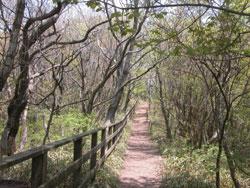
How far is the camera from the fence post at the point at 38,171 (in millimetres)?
3646

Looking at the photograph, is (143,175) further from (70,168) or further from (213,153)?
(70,168)

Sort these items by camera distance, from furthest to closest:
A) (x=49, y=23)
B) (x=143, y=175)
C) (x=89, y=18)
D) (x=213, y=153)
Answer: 1. (x=89, y=18)
2. (x=213, y=153)
3. (x=143, y=175)
4. (x=49, y=23)

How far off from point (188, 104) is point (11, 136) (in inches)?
314

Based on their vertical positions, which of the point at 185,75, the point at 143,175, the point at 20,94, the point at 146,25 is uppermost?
the point at 146,25

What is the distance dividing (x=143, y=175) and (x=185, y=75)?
16.9 feet

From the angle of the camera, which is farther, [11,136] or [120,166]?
[120,166]

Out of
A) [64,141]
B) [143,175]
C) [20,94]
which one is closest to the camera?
[64,141]

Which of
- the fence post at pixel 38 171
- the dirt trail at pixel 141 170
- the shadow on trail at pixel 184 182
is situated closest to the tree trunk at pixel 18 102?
the dirt trail at pixel 141 170

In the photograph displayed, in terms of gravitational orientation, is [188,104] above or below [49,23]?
below

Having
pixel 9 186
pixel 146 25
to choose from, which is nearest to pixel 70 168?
pixel 9 186

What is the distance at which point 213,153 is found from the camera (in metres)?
11.6

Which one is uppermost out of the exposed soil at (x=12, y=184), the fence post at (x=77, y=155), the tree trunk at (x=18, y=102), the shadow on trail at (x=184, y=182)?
the tree trunk at (x=18, y=102)

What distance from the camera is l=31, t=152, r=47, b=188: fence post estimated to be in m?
3.65

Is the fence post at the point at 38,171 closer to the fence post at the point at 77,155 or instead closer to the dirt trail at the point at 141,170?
the fence post at the point at 77,155
